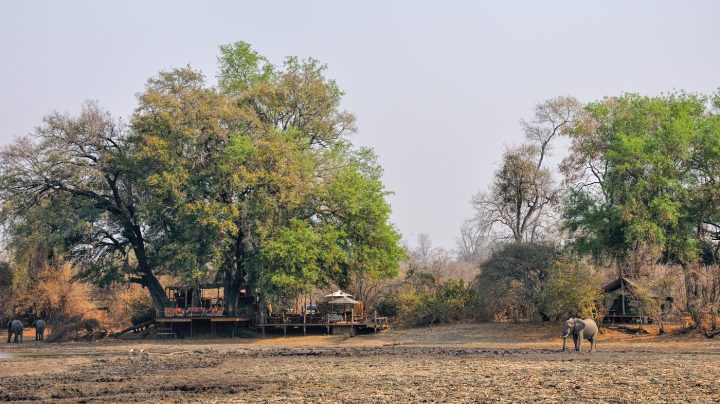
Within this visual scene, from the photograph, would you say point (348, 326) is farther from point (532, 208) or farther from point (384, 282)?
point (532, 208)

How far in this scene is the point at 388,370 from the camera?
2855cm

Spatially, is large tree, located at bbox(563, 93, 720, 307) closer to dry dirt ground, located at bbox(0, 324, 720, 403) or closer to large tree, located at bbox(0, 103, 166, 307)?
dry dirt ground, located at bbox(0, 324, 720, 403)

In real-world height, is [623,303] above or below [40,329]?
above

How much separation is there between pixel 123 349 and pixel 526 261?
20007 millimetres

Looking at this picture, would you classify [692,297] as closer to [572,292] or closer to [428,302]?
[572,292]

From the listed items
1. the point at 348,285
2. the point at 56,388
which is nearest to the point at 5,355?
the point at 56,388

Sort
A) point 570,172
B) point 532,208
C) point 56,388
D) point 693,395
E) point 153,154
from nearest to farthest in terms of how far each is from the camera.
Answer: point 693,395
point 56,388
point 153,154
point 570,172
point 532,208

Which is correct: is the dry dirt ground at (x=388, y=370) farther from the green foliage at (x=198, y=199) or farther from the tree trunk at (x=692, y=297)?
the green foliage at (x=198, y=199)

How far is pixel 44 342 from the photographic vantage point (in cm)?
4906

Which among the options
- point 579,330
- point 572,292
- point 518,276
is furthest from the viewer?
point 518,276

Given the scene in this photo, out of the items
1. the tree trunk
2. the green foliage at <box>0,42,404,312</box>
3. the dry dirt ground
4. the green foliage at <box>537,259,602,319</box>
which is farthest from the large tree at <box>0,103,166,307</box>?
the tree trunk

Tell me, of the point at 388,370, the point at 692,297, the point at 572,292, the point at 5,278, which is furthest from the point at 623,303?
the point at 5,278

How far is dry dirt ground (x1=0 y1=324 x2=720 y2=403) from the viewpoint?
22656 mm

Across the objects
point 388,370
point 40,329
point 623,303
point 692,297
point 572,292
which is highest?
point 572,292
